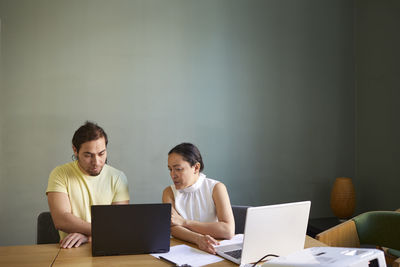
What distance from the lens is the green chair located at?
8.03ft

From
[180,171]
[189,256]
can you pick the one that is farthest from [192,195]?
[189,256]

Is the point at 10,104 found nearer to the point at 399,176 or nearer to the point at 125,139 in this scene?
the point at 125,139

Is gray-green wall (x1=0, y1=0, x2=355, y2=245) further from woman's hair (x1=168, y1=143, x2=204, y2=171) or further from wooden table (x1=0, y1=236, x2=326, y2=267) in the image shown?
wooden table (x1=0, y1=236, x2=326, y2=267)

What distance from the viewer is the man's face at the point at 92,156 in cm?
226

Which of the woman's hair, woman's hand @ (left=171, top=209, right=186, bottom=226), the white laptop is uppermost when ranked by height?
the woman's hair

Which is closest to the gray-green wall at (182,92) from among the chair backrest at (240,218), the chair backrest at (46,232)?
the chair backrest at (46,232)

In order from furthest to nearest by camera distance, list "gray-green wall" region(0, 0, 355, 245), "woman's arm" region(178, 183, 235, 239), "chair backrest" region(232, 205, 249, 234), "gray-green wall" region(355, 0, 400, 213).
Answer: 1. "gray-green wall" region(355, 0, 400, 213)
2. "gray-green wall" region(0, 0, 355, 245)
3. "chair backrest" region(232, 205, 249, 234)
4. "woman's arm" region(178, 183, 235, 239)

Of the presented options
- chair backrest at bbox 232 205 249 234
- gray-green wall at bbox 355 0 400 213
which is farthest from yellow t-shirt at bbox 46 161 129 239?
gray-green wall at bbox 355 0 400 213

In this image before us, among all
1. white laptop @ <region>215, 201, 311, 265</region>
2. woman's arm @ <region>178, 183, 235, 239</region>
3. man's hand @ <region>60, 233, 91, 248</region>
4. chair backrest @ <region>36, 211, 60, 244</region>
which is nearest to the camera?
white laptop @ <region>215, 201, 311, 265</region>

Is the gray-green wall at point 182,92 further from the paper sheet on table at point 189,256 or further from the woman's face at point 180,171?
the paper sheet on table at point 189,256

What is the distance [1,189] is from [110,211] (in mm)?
2272

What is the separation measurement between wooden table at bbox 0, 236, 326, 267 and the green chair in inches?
22.4

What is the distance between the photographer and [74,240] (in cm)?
199

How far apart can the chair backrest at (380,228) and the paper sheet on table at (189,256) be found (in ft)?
3.96
